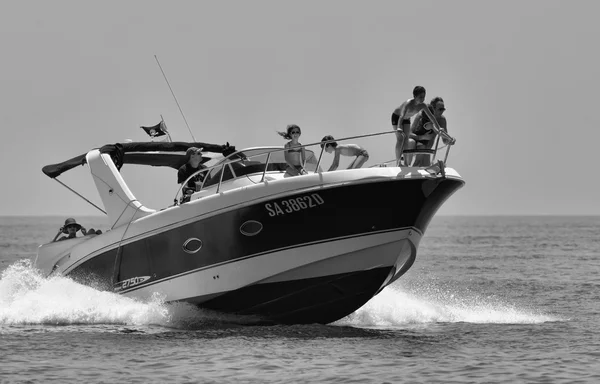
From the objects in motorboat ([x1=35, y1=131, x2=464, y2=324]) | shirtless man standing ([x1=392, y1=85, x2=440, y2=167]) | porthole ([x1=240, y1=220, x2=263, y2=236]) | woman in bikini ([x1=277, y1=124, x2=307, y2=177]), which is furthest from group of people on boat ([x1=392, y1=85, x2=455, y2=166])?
porthole ([x1=240, y1=220, x2=263, y2=236])

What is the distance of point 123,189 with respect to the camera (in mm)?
17562

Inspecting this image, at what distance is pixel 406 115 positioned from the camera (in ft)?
50.9

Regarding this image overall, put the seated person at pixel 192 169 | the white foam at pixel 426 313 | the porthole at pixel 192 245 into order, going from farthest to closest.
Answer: the white foam at pixel 426 313 → the seated person at pixel 192 169 → the porthole at pixel 192 245

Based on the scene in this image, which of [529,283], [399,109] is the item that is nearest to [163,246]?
[399,109]

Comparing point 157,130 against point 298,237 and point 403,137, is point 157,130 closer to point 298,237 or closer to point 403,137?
point 298,237

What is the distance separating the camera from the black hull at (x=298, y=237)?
15383 millimetres

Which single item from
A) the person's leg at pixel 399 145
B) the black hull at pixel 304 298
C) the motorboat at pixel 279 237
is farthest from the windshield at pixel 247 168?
the black hull at pixel 304 298

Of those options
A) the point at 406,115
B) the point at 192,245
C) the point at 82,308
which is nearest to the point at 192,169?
the point at 192,245

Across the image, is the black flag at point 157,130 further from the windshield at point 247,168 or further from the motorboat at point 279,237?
the windshield at point 247,168

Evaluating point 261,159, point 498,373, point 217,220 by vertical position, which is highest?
point 261,159

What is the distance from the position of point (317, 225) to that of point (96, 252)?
4633mm

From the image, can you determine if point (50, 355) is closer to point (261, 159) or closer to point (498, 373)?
point (261, 159)

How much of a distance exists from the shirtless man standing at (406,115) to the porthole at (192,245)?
3508mm

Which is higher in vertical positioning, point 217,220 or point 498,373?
point 217,220
